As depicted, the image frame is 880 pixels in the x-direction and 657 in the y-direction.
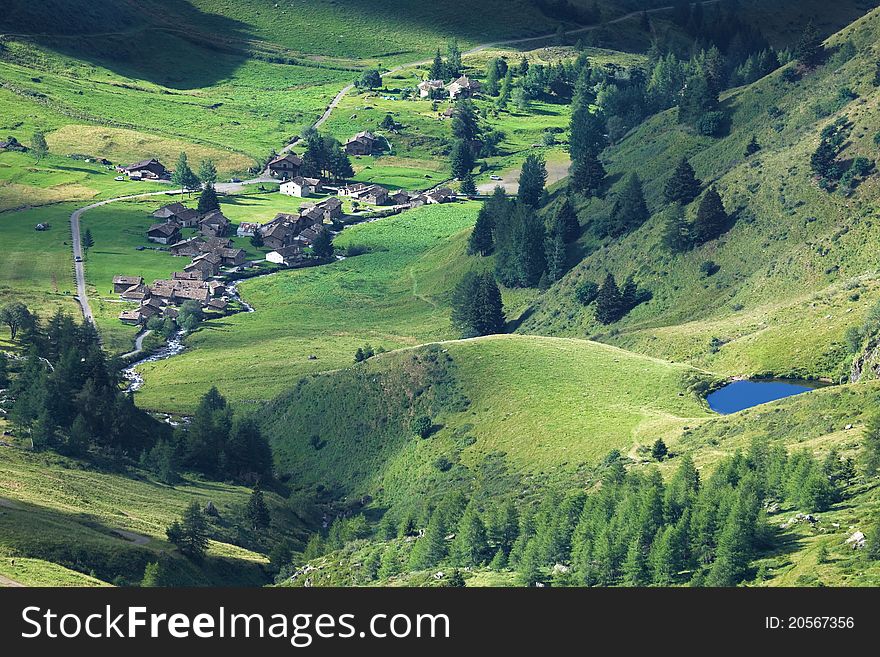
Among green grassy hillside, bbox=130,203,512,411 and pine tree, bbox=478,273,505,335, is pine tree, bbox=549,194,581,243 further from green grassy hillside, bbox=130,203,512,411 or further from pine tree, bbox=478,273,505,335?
pine tree, bbox=478,273,505,335

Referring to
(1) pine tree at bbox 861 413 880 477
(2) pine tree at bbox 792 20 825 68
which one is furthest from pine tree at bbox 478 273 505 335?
(1) pine tree at bbox 861 413 880 477

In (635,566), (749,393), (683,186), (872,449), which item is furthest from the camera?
(683,186)

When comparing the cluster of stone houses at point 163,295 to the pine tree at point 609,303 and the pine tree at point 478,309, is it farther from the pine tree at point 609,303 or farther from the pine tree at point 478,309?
the pine tree at point 609,303

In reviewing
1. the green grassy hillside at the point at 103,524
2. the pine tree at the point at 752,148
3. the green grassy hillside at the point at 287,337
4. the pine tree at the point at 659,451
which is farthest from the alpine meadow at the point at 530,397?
the pine tree at the point at 752,148

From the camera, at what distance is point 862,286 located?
436ft

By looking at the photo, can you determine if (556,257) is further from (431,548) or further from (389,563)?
(389,563)

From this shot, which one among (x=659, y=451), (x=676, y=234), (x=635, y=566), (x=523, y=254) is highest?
(x=523, y=254)

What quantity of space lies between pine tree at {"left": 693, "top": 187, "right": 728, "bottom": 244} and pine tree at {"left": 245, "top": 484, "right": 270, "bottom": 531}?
3249 inches

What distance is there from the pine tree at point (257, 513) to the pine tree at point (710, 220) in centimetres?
8253

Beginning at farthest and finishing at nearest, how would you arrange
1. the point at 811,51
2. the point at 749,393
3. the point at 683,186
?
the point at 811,51, the point at 683,186, the point at 749,393

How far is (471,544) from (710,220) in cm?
9226

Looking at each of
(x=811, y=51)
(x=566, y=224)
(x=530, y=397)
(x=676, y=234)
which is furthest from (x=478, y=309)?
(x=811, y=51)

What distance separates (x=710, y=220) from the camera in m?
169

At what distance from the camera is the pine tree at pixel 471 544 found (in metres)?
88.1
